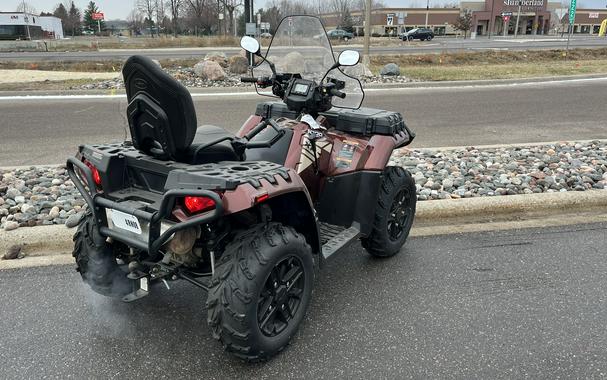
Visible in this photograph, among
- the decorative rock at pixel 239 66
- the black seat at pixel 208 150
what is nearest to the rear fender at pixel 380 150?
the black seat at pixel 208 150

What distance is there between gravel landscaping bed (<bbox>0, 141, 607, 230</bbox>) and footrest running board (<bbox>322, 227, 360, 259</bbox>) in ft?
6.07

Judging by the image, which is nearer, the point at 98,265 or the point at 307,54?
the point at 98,265

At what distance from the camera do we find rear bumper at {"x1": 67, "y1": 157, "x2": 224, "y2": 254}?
2338 mm

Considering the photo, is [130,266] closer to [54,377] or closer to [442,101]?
[54,377]

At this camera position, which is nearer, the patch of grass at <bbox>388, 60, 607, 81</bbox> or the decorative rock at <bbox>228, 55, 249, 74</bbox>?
the decorative rock at <bbox>228, 55, 249, 74</bbox>

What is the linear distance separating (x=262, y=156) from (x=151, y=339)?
1.36 metres

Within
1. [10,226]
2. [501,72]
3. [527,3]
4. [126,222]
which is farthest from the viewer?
[527,3]

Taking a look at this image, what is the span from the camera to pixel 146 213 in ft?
8.14

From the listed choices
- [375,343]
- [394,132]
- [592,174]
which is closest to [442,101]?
[592,174]

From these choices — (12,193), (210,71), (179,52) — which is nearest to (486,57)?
(210,71)

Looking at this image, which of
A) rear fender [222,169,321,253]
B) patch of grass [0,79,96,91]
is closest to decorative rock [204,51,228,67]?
patch of grass [0,79,96,91]

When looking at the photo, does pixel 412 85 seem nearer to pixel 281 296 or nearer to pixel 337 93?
pixel 337 93

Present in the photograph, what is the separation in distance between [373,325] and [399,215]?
3.85 ft

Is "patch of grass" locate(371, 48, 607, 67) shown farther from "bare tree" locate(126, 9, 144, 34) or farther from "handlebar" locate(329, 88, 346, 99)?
"bare tree" locate(126, 9, 144, 34)
